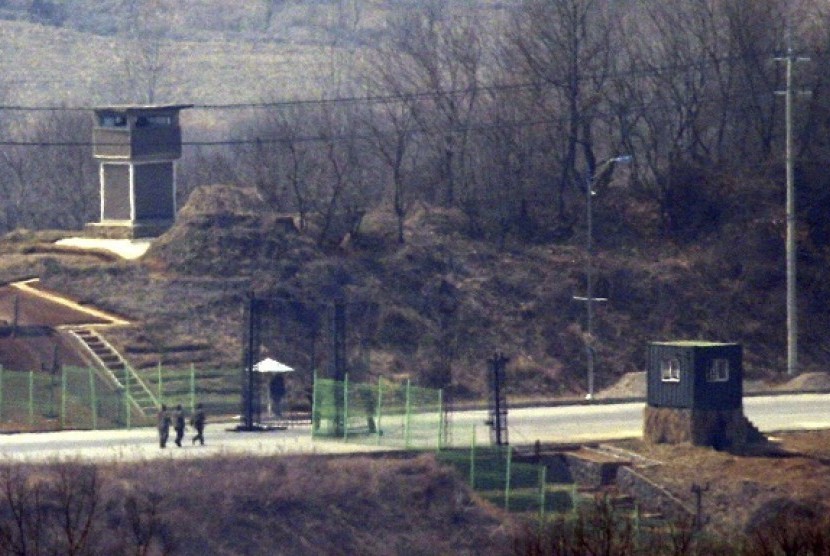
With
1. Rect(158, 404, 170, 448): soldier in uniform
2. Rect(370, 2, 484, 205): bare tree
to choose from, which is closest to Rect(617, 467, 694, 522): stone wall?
Rect(158, 404, 170, 448): soldier in uniform

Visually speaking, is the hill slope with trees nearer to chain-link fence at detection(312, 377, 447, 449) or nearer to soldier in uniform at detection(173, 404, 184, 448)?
chain-link fence at detection(312, 377, 447, 449)

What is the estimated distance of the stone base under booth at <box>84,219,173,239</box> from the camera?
6831cm

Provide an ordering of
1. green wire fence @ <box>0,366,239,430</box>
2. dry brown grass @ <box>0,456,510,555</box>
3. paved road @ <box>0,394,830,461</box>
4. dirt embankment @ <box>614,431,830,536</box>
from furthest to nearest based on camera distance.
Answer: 1. green wire fence @ <box>0,366,239,430</box>
2. paved road @ <box>0,394,830,461</box>
3. dirt embankment @ <box>614,431,830,536</box>
4. dry brown grass @ <box>0,456,510,555</box>

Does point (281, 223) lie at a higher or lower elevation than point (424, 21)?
lower

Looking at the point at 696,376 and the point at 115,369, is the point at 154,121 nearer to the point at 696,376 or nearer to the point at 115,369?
the point at 115,369

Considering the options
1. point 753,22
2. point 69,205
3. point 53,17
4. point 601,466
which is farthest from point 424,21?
point 601,466

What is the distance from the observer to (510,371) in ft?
204

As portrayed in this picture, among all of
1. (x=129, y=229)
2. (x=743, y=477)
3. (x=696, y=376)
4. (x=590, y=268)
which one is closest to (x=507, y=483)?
(x=743, y=477)

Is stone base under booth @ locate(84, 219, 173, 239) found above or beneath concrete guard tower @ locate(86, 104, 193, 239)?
beneath

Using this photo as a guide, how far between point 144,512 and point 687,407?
573 inches

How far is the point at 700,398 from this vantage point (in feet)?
155

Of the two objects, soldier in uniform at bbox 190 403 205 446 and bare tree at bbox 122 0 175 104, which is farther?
bare tree at bbox 122 0 175 104

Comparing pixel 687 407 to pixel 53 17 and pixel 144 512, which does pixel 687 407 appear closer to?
pixel 144 512

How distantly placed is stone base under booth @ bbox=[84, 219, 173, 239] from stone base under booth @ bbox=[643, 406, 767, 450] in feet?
84.5
